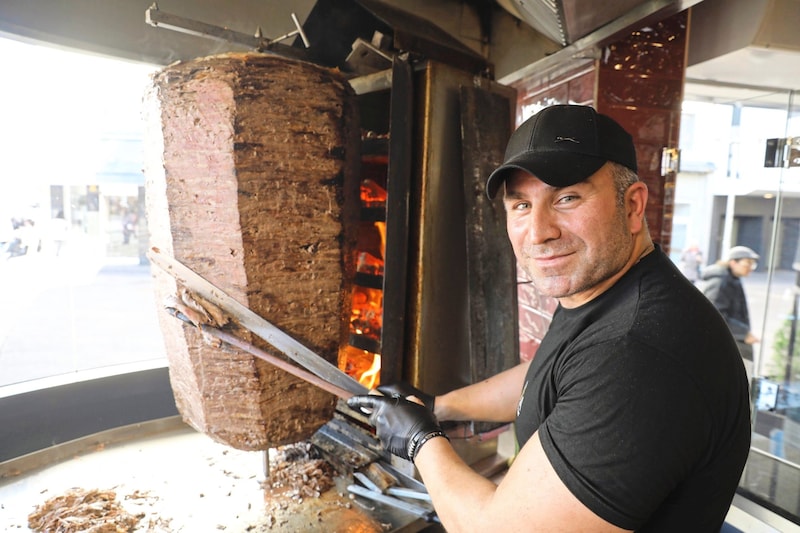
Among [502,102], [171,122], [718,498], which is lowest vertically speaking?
[718,498]

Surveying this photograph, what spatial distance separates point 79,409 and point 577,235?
9.91ft

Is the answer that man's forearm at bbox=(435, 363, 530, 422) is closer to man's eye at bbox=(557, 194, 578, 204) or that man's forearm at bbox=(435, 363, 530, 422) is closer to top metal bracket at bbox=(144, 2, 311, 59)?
man's eye at bbox=(557, 194, 578, 204)

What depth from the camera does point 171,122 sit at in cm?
186

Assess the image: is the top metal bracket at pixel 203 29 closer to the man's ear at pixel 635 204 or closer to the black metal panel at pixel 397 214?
the black metal panel at pixel 397 214

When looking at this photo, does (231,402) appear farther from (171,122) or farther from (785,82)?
(785,82)

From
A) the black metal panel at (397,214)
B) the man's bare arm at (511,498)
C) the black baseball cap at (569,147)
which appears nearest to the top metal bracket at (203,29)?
the black metal panel at (397,214)

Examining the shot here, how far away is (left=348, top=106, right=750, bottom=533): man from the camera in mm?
979

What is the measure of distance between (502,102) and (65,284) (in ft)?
9.68

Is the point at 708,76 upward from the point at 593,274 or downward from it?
upward

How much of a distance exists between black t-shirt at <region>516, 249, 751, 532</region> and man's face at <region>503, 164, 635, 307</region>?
0.29ft

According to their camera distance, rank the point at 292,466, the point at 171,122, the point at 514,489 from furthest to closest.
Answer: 1. the point at 292,466
2. the point at 171,122
3. the point at 514,489

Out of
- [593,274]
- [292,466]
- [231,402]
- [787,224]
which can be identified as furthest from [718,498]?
[787,224]

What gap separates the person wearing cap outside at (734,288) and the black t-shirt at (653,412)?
2853 mm

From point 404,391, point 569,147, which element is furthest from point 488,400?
point 569,147
